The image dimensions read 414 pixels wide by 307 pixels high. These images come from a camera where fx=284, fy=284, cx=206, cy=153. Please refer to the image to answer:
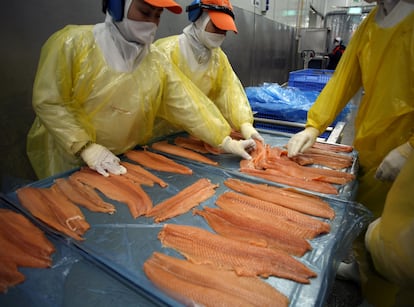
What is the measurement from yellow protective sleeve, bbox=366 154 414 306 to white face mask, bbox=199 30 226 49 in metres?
1.71

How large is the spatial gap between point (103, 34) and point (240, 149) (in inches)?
42.0

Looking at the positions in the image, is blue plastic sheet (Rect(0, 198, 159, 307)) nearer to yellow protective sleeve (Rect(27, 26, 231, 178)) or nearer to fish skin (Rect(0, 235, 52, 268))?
fish skin (Rect(0, 235, 52, 268))

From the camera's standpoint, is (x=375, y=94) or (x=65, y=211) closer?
(x=65, y=211)

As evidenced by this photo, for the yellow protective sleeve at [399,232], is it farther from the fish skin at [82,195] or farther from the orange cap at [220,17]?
the orange cap at [220,17]

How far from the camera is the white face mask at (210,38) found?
6.98ft

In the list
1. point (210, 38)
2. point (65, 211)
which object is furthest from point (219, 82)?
point (65, 211)

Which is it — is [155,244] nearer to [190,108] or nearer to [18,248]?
[18,248]

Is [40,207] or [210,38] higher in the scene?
[210,38]

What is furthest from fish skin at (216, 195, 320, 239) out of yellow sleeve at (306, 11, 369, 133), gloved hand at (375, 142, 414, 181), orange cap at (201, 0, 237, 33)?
orange cap at (201, 0, 237, 33)

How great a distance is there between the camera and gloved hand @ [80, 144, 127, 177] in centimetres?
153

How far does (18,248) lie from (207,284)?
67 cm

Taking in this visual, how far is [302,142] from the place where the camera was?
1899 millimetres

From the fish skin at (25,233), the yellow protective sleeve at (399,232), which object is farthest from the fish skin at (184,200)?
the yellow protective sleeve at (399,232)

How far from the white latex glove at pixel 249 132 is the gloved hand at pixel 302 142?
0.27 metres
